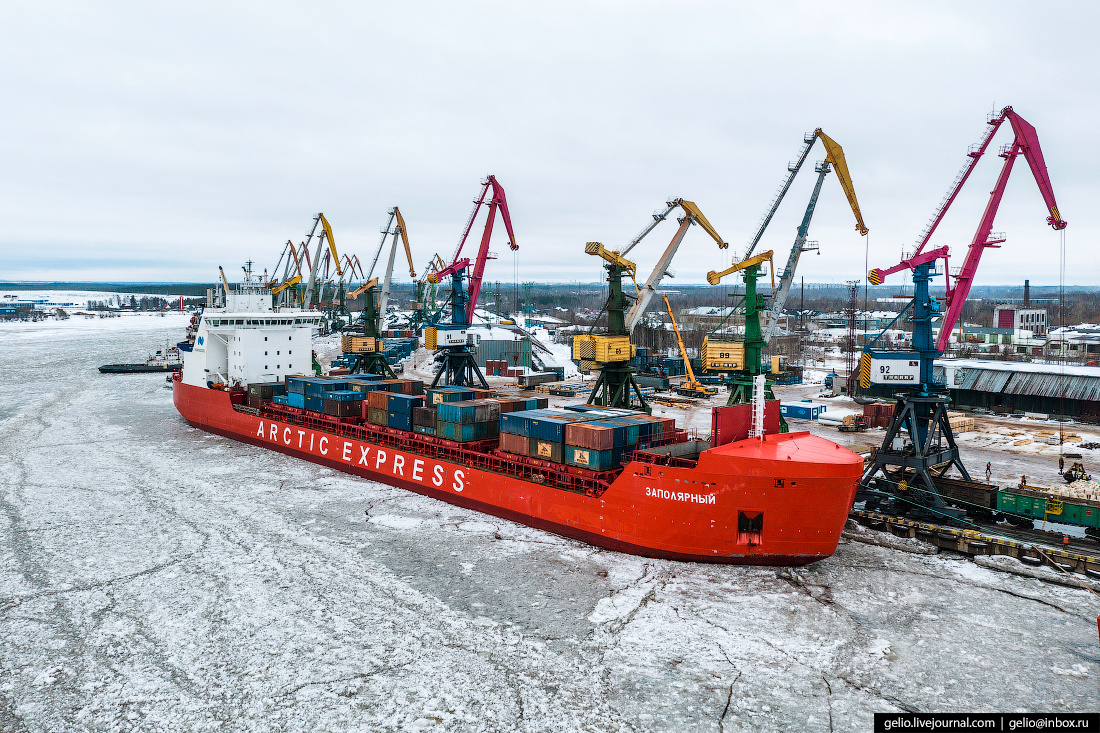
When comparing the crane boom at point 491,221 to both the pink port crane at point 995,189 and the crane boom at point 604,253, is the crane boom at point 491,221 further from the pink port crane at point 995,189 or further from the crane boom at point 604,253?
the pink port crane at point 995,189

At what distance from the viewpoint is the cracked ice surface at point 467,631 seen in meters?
12.0

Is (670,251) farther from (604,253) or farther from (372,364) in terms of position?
(372,364)

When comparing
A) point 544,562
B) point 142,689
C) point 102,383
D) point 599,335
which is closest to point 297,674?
point 142,689

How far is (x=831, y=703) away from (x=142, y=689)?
13215 mm

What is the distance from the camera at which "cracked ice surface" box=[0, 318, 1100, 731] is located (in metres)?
12.0

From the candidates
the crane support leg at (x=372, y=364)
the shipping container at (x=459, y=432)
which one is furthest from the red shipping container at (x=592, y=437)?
the crane support leg at (x=372, y=364)

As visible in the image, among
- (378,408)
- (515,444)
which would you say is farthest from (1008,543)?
(378,408)

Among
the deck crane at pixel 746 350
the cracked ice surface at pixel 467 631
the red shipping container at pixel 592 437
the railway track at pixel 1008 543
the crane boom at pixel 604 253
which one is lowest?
the cracked ice surface at pixel 467 631

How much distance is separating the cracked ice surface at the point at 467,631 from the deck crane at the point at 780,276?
33.1 ft

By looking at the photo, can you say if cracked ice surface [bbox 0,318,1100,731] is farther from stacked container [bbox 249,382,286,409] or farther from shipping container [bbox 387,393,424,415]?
stacked container [bbox 249,382,286,409]

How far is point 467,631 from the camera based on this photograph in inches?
579

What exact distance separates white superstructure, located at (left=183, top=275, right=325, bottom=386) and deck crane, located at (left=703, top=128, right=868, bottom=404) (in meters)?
25.3

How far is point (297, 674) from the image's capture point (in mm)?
13039

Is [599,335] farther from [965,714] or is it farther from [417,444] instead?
[965,714]
